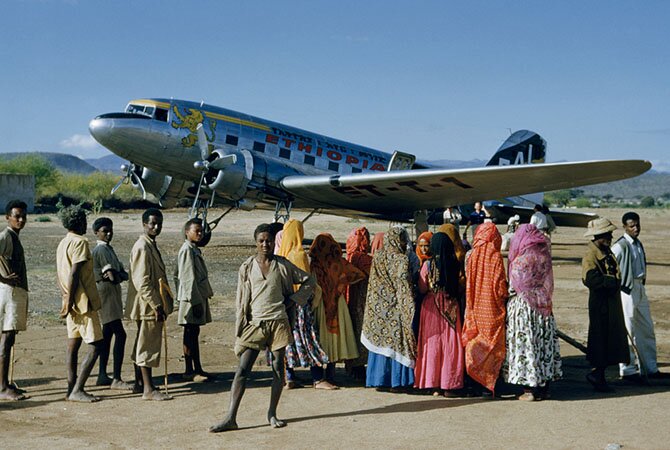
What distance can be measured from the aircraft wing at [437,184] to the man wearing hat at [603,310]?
7.43m

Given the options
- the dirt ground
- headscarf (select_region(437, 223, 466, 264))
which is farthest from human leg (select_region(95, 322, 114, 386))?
headscarf (select_region(437, 223, 466, 264))

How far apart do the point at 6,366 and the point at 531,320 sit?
195 inches

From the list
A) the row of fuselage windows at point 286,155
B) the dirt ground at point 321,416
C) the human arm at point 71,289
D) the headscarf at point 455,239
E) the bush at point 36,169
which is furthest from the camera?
the bush at point 36,169

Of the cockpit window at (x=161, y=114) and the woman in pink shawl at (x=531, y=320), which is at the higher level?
the cockpit window at (x=161, y=114)

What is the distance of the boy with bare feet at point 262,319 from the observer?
6.14 m

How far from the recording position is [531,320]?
704cm

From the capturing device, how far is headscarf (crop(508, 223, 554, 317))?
7020 millimetres

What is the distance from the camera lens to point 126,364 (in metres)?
8.87

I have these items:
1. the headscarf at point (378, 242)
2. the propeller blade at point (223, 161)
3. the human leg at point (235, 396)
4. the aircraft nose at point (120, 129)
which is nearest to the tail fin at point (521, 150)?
the propeller blade at point (223, 161)

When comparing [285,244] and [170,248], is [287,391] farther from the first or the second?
[170,248]

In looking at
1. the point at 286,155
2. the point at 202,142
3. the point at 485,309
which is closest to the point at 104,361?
the point at 485,309

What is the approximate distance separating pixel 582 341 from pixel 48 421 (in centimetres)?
704

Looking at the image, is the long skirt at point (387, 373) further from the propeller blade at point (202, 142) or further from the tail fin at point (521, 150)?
the tail fin at point (521, 150)

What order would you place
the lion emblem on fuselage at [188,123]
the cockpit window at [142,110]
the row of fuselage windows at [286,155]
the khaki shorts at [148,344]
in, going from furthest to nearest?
the row of fuselage windows at [286,155], the lion emblem on fuselage at [188,123], the cockpit window at [142,110], the khaki shorts at [148,344]
